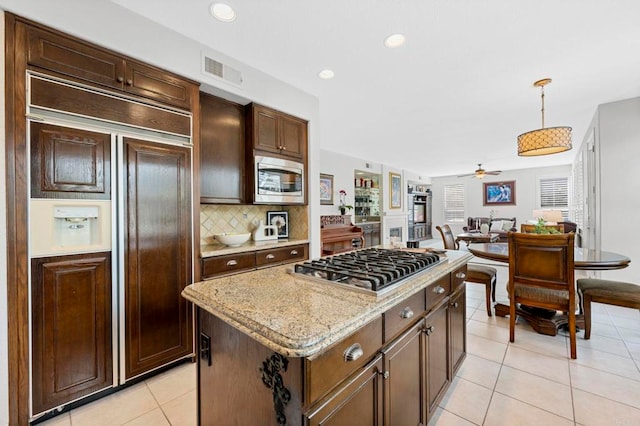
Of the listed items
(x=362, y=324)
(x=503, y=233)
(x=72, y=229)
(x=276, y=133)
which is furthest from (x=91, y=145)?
(x=503, y=233)

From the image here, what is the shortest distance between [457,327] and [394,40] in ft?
7.44

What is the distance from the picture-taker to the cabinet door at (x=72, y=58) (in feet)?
5.18

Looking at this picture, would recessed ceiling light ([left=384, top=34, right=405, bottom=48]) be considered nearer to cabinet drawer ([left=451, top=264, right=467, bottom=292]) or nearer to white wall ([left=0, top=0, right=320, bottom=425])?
white wall ([left=0, top=0, right=320, bottom=425])

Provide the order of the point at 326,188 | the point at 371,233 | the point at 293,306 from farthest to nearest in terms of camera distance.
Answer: the point at 371,233
the point at 326,188
the point at 293,306

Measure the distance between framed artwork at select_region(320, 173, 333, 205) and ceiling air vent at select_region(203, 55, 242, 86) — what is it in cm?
369

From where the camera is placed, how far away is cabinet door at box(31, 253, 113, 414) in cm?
158

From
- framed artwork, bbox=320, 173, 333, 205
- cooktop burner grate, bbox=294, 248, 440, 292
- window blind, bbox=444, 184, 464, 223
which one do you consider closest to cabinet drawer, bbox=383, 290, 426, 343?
cooktop burner grate, bbox=294, 248, 440, 292

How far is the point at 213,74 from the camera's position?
2.37 meters

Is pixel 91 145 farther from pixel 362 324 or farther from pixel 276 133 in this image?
pixel 362 324

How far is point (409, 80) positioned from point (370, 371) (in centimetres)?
290

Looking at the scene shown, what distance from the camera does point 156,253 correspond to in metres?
2.02

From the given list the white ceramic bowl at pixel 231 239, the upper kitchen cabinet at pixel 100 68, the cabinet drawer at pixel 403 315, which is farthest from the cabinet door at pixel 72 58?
the cabinet drawer at pixel 403 315

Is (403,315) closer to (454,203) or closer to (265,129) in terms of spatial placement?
(265,129)

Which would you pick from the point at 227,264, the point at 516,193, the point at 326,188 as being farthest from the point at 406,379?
the point at 516,193
